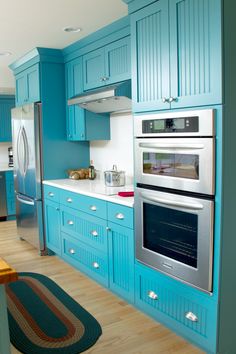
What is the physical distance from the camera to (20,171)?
16.3 ft

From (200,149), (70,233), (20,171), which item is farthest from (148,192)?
(20,171)

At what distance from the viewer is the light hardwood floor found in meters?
2.50

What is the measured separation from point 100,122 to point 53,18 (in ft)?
4.38

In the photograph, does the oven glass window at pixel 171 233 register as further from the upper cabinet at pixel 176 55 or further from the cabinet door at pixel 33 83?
the cabinet door at pixel 33 83

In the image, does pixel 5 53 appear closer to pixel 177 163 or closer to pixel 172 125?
pixel 172 125

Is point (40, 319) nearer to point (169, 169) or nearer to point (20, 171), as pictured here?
point (169, 169)

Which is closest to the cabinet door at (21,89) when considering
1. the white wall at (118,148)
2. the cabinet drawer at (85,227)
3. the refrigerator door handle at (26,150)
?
the refrigerator door handle at (26,150)

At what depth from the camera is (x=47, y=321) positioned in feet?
9.49

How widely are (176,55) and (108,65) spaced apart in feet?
4.46

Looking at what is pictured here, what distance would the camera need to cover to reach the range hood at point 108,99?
10.6 feet

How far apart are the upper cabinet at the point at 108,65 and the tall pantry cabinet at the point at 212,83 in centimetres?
76

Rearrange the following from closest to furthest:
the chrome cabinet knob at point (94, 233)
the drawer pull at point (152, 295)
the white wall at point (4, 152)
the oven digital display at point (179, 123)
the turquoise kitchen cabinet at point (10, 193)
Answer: the oven digital display at point (179, 123), the drawer pull at point (152, 295), the chrome cabinet knob at point (94, 233), the turquoise kitchen cabinet at point (10, 193), the white wall at point (4, 152)

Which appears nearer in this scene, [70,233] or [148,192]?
[148,192]

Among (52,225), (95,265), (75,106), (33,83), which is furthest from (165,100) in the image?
(33,83)
